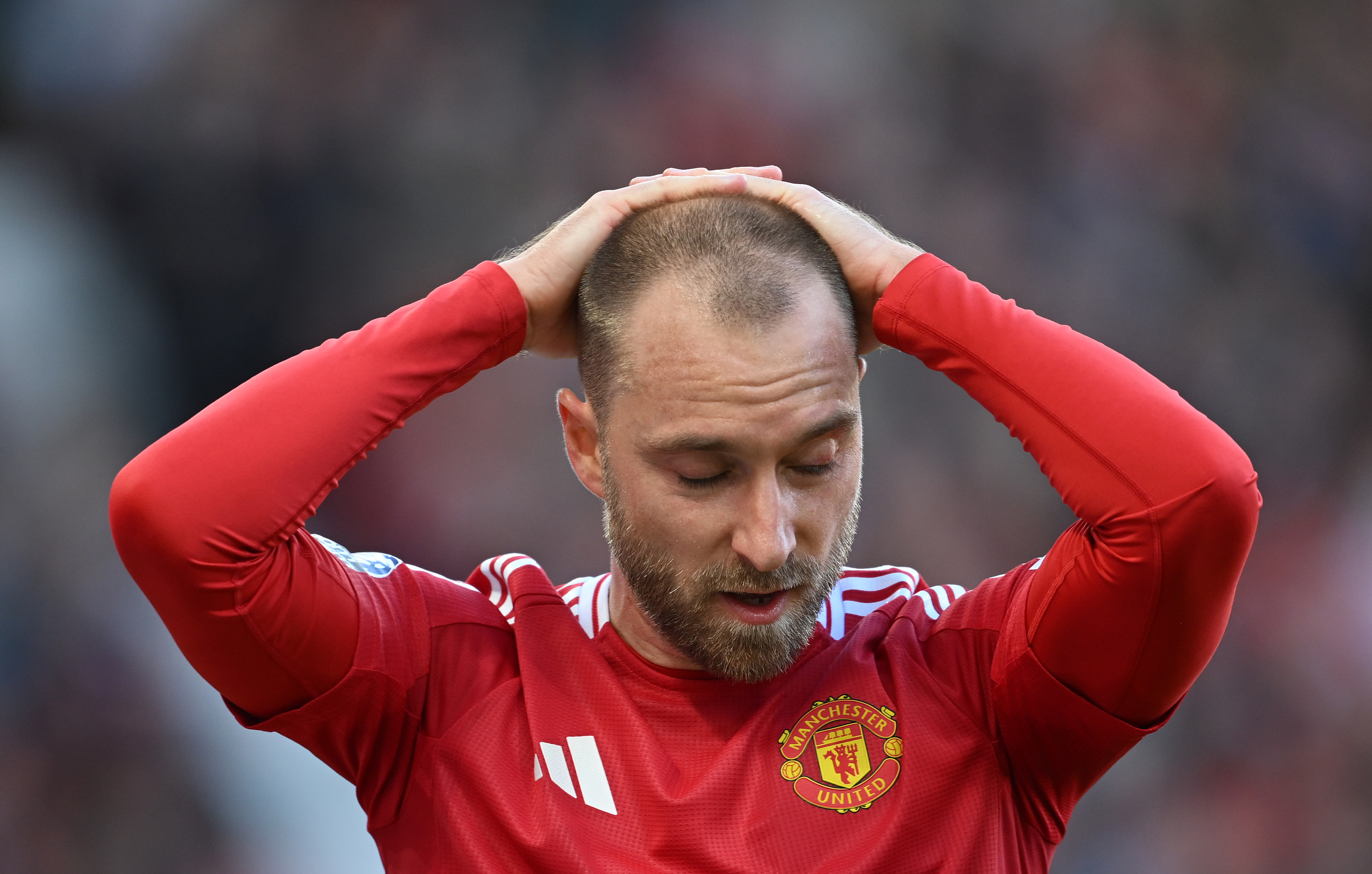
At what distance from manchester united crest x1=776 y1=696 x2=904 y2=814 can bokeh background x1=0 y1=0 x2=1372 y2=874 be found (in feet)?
5.49

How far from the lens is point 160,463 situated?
144cm

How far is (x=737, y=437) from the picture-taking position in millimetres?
1513

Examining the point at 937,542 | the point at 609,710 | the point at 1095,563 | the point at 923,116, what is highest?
the point at 923,116

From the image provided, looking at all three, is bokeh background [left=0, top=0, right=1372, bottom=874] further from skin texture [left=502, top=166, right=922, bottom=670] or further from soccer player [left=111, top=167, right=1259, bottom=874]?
skin texture [left=502, top=166, right=922, bottom=670]

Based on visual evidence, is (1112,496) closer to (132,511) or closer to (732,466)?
(732,466)

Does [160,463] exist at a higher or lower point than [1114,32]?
lower

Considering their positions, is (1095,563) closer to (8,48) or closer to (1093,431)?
(1093,431)

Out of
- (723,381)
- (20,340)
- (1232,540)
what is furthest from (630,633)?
(20,340)

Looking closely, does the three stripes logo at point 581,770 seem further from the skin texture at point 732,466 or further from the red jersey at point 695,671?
the skin texture at point 732,466

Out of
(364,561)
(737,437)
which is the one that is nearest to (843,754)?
(737,437)

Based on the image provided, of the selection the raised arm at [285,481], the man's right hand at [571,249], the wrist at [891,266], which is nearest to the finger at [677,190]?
the man's right hand at [571,249]

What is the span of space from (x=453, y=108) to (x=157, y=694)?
1.75 meters

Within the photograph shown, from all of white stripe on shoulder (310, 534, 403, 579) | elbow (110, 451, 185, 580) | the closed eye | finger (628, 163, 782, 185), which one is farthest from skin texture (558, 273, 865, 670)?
elbow (110, 451, 185, 580)

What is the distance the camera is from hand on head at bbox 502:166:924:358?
168 centimetres
